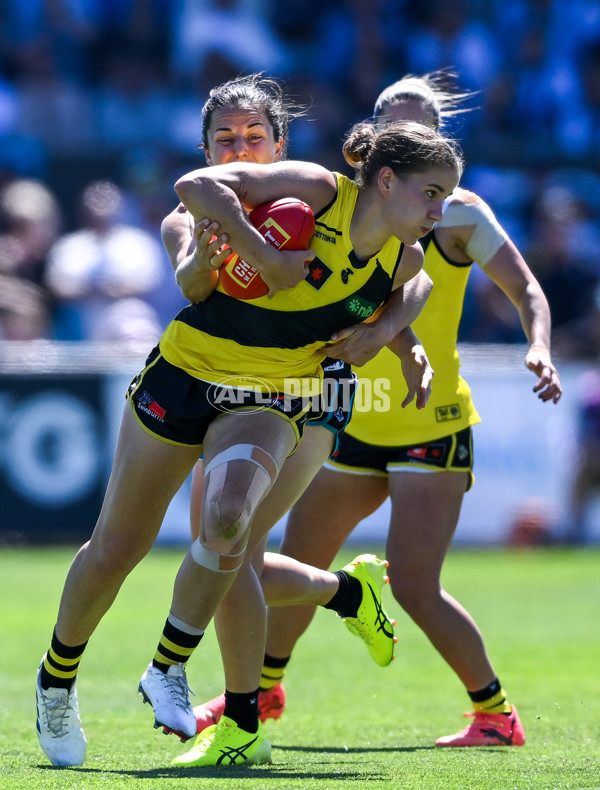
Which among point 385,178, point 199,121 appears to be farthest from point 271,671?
point 199,121

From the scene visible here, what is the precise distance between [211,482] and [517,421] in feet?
27.5

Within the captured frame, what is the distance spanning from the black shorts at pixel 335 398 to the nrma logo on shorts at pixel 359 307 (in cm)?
27

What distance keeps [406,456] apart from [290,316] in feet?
4.17

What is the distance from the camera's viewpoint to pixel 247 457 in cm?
386

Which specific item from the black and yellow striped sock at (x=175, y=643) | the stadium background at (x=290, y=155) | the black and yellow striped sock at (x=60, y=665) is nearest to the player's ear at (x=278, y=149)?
the black and yellow striped sock at (x=175, y=643)

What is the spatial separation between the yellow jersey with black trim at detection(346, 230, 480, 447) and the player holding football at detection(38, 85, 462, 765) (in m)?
0.90

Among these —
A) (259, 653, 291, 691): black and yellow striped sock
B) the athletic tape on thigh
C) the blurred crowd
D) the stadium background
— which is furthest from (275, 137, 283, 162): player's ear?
the blurred crowd

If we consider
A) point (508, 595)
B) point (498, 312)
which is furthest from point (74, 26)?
point (508, 595)

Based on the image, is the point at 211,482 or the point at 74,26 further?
the point at 74,26

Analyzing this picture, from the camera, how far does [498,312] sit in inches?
526

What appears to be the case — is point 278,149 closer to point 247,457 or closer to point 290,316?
point 290,316

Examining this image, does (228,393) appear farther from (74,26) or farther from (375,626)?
(74,26)

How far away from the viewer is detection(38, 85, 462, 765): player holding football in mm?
3889

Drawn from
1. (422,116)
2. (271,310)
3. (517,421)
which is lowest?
(517,421)
